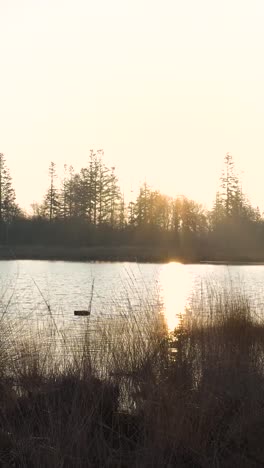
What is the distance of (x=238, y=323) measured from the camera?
10500 mm

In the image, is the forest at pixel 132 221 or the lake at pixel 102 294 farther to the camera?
the forest at pixel 132 221

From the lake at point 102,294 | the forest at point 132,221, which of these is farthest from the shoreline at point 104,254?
the lake at point 102,294

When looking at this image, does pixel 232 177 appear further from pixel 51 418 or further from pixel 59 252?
pixel 51 418

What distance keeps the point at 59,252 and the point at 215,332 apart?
44.3m

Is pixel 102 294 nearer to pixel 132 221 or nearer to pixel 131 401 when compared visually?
pixel 131 401

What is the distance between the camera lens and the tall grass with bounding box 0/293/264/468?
5.02m

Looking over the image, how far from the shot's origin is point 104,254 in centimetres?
5156

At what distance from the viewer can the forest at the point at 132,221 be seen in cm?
5488

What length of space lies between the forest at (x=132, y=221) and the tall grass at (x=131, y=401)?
42650mm

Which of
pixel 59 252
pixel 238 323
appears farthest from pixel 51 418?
pixel 59 252

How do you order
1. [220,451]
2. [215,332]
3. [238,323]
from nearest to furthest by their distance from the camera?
1. [220,451]
2. [215,332]
3. [238,323]

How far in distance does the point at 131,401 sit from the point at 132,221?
5845 centimetres

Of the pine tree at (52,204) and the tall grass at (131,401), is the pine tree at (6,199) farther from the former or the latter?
the tall grass at (131,401)

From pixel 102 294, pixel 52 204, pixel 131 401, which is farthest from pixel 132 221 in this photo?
pixel 131 401
